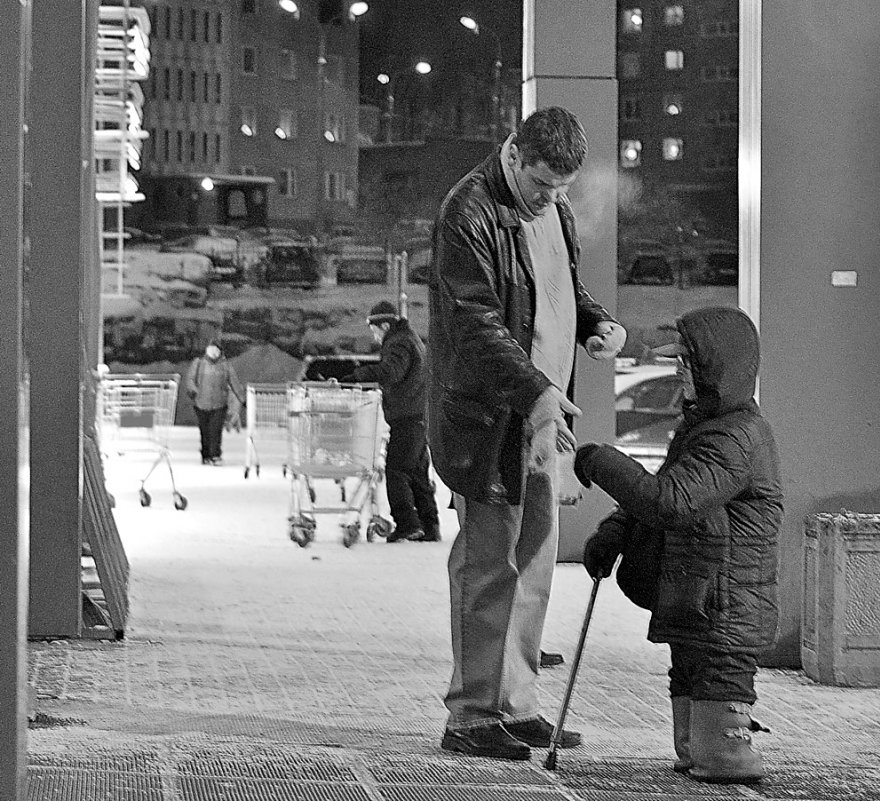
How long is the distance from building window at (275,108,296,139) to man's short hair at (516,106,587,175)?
29445mm

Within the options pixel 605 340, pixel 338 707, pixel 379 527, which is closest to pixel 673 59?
pixel 379 527

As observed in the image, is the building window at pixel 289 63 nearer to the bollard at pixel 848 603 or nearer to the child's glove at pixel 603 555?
the bollard at pixel 848 603

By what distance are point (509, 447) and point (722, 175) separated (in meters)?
28.4

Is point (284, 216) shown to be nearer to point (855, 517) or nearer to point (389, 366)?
point (389, 366)

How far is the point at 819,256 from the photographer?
750 centimetres

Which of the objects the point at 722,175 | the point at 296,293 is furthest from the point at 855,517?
the point at 296,293

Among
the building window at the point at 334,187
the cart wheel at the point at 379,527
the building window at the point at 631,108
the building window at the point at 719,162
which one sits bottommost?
the cart wheel at the point at 379,527

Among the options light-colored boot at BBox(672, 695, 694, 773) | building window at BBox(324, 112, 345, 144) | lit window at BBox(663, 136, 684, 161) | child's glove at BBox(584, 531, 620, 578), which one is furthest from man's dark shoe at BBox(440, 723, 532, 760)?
building window at BBox(324, 112, 345, 144)

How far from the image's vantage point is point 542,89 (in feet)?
38.0

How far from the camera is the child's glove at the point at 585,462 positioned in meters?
5.06

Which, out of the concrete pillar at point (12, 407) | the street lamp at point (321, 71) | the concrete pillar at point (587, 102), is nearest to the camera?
the concrete pillar at point (12, 407)

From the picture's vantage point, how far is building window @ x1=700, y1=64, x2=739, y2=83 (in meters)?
31.8

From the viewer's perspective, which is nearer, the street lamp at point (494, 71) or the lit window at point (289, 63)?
the street lamp at point (494, 71)

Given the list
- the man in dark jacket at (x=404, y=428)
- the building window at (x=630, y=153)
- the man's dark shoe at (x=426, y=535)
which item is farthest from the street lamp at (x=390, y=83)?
the man's dark shoe at (x=426, y=535)
